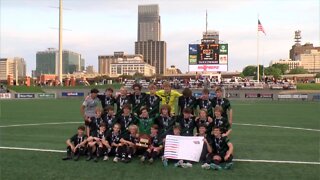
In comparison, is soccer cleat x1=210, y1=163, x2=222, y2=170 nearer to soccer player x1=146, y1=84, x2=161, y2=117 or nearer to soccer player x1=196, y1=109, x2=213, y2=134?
soccer player x1=196, y1=109, x2=213, y2=134

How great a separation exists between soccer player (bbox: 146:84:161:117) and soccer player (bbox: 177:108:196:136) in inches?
36.6

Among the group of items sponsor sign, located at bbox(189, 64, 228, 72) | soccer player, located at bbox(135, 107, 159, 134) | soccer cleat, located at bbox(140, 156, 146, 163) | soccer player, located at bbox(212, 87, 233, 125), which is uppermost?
sponsor sign, located at bbox(189, 64, 228, 72)

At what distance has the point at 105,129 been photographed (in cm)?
848

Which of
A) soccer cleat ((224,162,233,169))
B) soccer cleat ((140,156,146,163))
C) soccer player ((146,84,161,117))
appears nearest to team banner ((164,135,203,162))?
soccer cleat ((140,156,146,163))

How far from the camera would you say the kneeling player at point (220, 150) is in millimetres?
7562

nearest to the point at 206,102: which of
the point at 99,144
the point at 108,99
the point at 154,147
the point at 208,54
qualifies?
the point at 154,147

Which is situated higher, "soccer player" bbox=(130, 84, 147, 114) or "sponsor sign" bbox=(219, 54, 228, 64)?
"sponsor sign" bbox=(219, 54, 228, 64)

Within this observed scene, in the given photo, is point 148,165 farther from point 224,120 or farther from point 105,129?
point 224,120

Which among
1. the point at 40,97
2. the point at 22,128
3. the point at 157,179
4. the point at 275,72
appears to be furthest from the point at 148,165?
the point at 275,72

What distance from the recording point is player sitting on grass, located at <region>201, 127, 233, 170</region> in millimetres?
7402

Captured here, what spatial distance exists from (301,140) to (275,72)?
10488 centimetres

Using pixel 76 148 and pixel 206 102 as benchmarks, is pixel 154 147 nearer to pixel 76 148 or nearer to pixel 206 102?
pixel 76 148

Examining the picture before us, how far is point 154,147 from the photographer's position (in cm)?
812

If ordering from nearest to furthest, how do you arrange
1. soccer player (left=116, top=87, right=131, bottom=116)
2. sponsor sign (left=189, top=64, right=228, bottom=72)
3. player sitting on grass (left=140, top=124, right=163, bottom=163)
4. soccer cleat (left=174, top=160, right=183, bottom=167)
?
soccer cleat (left=174, top=160, right=183, bottom=167), player sitting on grass (left=140, top=124, right=163, bottom=163), soccer player (left=116, top=87, right=131, bottom=116), sponsor sign (left=189, top=64, right=228, bottom=72)
